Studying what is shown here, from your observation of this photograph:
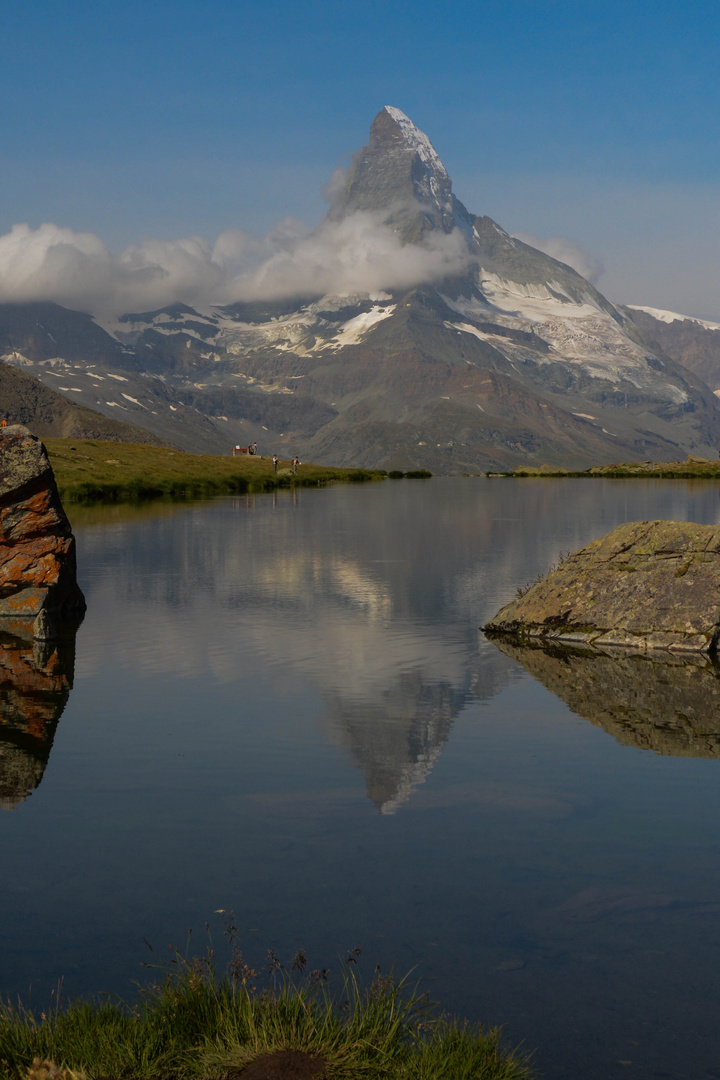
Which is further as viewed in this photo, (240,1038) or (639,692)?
(639,692)

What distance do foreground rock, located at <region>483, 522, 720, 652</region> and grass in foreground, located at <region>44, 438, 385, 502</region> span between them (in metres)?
85.9

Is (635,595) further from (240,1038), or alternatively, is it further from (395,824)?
(240,1038)

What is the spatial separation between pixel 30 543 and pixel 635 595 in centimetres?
1857

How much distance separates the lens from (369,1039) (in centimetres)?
838

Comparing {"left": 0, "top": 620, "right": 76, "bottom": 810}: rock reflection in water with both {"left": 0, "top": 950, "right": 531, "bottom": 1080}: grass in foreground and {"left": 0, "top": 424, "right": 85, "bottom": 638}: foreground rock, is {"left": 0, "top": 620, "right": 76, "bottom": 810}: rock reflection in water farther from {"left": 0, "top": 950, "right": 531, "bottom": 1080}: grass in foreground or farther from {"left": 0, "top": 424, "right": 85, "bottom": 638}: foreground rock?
{"left": 0, "top": 950, "right": 531, "bottom": 1080}: grass in foreground

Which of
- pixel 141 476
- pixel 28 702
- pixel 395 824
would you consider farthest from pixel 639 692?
pixel 141 476

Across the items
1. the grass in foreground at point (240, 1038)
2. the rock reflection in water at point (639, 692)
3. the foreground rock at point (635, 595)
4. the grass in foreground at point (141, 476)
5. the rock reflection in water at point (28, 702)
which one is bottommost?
the rock reflection in water at point (28, 702)

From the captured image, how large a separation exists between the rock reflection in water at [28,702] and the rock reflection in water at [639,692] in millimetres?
10575

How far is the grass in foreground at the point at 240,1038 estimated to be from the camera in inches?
317

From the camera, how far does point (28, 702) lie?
2242 cm

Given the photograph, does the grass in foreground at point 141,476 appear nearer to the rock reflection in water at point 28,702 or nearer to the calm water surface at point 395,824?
the rock reflection in water at point 28,702

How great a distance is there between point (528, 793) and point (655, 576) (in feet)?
45.9

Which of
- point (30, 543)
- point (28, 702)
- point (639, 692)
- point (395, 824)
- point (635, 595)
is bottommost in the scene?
point (28, 702)

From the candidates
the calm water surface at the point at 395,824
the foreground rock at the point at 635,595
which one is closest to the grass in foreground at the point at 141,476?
the foreground rock at the point at 635,595
